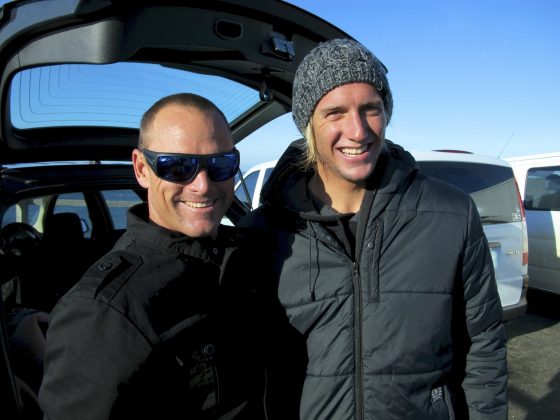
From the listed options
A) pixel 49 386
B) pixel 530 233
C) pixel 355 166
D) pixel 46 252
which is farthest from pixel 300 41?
pixel 530 233

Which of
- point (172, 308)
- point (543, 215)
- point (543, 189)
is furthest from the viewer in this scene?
point (543, 189)

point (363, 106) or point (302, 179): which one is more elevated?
point (363, 106)

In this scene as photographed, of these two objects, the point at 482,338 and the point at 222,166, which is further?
the point at 482,338

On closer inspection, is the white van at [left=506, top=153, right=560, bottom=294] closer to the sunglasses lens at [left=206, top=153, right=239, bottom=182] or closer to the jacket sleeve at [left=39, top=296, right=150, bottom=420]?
the sunglasses lens at [left=206, top=153, right=239, bottom=182]

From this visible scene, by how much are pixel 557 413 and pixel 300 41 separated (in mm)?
3566

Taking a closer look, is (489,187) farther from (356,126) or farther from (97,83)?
(97,83)

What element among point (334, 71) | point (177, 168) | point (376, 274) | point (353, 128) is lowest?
point (376, 274)

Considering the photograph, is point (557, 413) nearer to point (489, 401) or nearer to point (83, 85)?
point (489, 401)

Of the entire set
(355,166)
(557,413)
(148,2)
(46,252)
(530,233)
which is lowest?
(557,413)

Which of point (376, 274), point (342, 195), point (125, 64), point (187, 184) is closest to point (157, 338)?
point (187, 184)

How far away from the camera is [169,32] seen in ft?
4.33

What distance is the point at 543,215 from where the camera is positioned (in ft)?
19.1

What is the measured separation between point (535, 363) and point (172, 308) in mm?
4461

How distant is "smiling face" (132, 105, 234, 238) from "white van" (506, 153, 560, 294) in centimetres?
573
